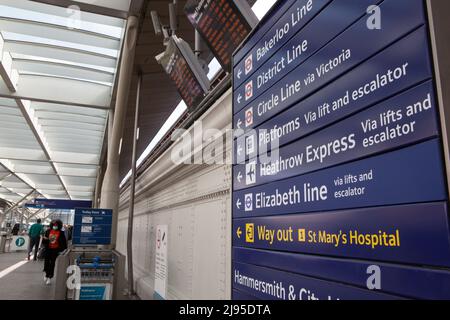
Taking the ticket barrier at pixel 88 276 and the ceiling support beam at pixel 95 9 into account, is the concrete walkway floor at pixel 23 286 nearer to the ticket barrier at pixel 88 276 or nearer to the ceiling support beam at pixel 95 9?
the ticket barrier at pixel 88 276

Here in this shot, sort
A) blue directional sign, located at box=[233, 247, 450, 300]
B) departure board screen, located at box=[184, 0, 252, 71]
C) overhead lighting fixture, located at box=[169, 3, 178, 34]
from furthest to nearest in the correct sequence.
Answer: overhead lighting fixture, located at box=[169, 3, 178, 34], departure board screen, located at box=[184, 0, 252, 71], blue directional sign, located at box=[233, 247, 450, 300]

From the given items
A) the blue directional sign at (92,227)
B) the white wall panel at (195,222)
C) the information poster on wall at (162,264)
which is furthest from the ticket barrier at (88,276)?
the white wall panel at (195,222)

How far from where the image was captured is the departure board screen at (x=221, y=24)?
2.68 metres

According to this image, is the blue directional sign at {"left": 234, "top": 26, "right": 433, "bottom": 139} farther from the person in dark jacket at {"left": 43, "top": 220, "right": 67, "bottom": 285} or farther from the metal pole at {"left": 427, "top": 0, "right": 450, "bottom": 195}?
the person in dark jacket at {"left": 43, "top": 220, "right": 67, "bottom": 285}

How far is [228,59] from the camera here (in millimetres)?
3025

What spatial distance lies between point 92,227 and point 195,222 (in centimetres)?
285

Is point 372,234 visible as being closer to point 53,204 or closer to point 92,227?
point 92,227

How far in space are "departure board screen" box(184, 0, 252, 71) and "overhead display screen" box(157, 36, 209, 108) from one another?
537 millimetres

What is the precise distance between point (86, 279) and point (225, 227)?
302 cm

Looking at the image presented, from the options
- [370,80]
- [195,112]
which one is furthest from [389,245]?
[195,112]

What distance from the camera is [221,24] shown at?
2887 millimetres

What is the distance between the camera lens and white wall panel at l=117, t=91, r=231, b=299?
3.82 meters

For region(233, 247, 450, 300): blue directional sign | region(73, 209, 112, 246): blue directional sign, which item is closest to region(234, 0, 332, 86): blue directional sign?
region(233, 247, 450, 300): blue directional sign
